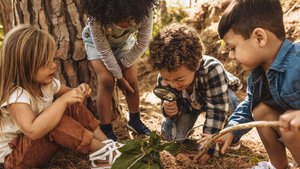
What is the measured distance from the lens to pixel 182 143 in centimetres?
287

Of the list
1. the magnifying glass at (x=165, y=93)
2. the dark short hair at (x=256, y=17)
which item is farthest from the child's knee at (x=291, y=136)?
the magnifying glass at (x=165, y=93)

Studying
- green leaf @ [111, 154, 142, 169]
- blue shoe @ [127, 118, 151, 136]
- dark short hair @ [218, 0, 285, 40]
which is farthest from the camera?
blue shoe @ [127, 118, 151, 136]

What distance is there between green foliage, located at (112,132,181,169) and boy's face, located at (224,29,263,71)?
0.70m

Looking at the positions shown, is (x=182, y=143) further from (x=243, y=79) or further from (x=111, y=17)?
(x=243, y=79)

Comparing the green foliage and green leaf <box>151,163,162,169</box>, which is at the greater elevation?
the green foliage

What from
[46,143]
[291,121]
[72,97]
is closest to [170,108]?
[72,97]

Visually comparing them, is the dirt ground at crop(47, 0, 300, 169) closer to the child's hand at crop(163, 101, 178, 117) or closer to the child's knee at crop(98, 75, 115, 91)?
the child's hand at crop(163, 101, 178, 117)

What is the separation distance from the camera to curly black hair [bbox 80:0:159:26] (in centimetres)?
247

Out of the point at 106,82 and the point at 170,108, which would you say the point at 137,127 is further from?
A: the point at 106,82

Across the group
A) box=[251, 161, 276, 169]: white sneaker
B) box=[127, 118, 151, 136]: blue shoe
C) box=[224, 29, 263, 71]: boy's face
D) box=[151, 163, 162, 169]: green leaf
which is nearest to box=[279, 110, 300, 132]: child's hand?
box=[224, 29, 263, 71]: boy's face

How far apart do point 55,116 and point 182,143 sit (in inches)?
38.4

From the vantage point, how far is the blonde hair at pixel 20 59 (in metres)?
2.35

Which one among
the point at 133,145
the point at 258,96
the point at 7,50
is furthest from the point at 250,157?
the point at 7,50

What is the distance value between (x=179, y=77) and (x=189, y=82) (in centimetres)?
11
